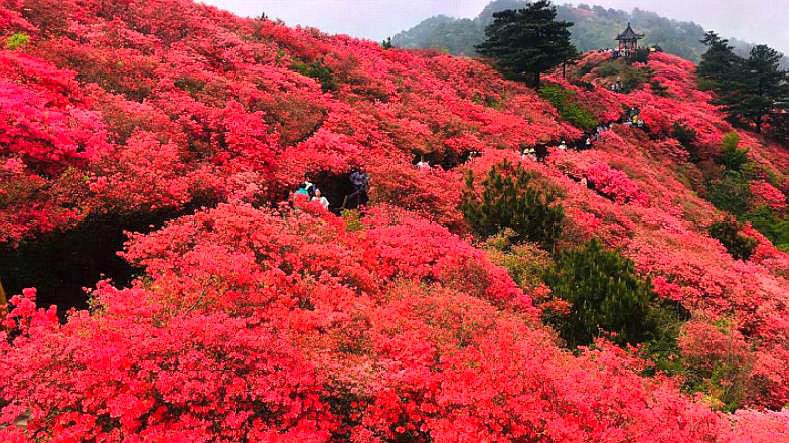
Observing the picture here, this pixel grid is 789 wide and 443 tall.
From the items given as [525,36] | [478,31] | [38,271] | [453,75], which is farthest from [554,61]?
[478,31]

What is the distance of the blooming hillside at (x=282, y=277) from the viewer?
19.8 feet

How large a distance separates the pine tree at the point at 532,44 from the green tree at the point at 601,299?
26561 millimetres

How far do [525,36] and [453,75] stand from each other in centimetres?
822

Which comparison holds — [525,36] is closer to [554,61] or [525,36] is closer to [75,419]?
[554,61]

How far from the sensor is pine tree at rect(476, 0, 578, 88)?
115 feet

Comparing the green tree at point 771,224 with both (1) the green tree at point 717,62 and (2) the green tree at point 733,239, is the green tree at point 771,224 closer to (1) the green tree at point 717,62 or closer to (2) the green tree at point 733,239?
(2) the green tree at point 733,239

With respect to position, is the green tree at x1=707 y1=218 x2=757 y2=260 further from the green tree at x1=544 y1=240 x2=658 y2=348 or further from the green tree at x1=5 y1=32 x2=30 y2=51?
the green tree at x1=5 y1=32 x2=30 y2=51

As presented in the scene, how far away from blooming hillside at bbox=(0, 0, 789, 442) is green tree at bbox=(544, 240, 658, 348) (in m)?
0.51

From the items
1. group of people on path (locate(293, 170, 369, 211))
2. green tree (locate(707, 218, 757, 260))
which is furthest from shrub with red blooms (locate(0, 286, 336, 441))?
green tree (locate(707, 218, 757, 260))

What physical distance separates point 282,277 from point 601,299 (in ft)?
26.4

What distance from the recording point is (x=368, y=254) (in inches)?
430

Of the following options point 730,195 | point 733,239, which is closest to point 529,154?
point 733,239

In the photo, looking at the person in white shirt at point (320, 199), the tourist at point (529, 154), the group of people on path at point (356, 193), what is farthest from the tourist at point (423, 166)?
the tourist at point (529, 154)

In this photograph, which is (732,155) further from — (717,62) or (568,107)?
(717,62)
